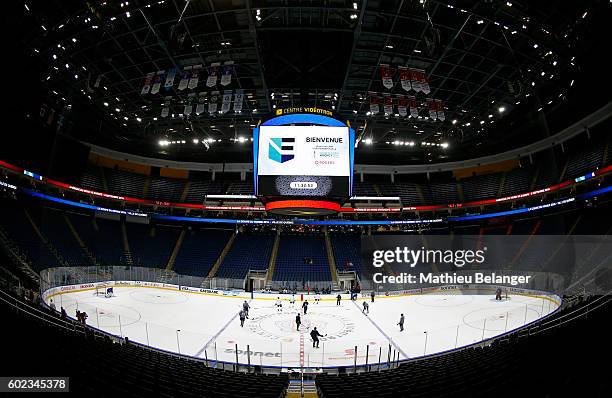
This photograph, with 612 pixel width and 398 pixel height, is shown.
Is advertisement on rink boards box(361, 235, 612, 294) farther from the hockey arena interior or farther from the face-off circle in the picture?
the face-off circle

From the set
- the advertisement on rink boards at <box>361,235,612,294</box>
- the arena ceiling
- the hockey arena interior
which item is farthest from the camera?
the advertisement on rink boards at <box>361,235,612,294</box>

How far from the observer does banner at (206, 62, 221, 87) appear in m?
17.4

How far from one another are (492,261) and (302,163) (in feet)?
68.6

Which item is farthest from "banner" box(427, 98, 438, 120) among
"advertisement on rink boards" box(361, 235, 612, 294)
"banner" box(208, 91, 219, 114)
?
"banner" box(208, 91, 219, 114)

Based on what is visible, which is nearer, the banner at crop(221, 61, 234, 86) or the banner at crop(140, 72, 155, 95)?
the banner at crop(221, 61, 234, 86)

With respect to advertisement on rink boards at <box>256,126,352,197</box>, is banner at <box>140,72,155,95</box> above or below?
above

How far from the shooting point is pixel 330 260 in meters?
31.8

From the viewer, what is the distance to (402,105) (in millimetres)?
20719

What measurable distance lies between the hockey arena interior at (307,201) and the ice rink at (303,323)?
21 cm

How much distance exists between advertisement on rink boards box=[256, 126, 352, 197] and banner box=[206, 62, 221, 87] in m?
6.45

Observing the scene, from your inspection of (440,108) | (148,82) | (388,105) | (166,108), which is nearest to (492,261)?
(440,108)

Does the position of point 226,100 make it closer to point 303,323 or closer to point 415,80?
point 415,80

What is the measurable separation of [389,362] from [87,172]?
35.2m

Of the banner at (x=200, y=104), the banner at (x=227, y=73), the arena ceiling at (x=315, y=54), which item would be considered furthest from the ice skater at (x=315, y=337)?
the banner at (x=200, y=104)
